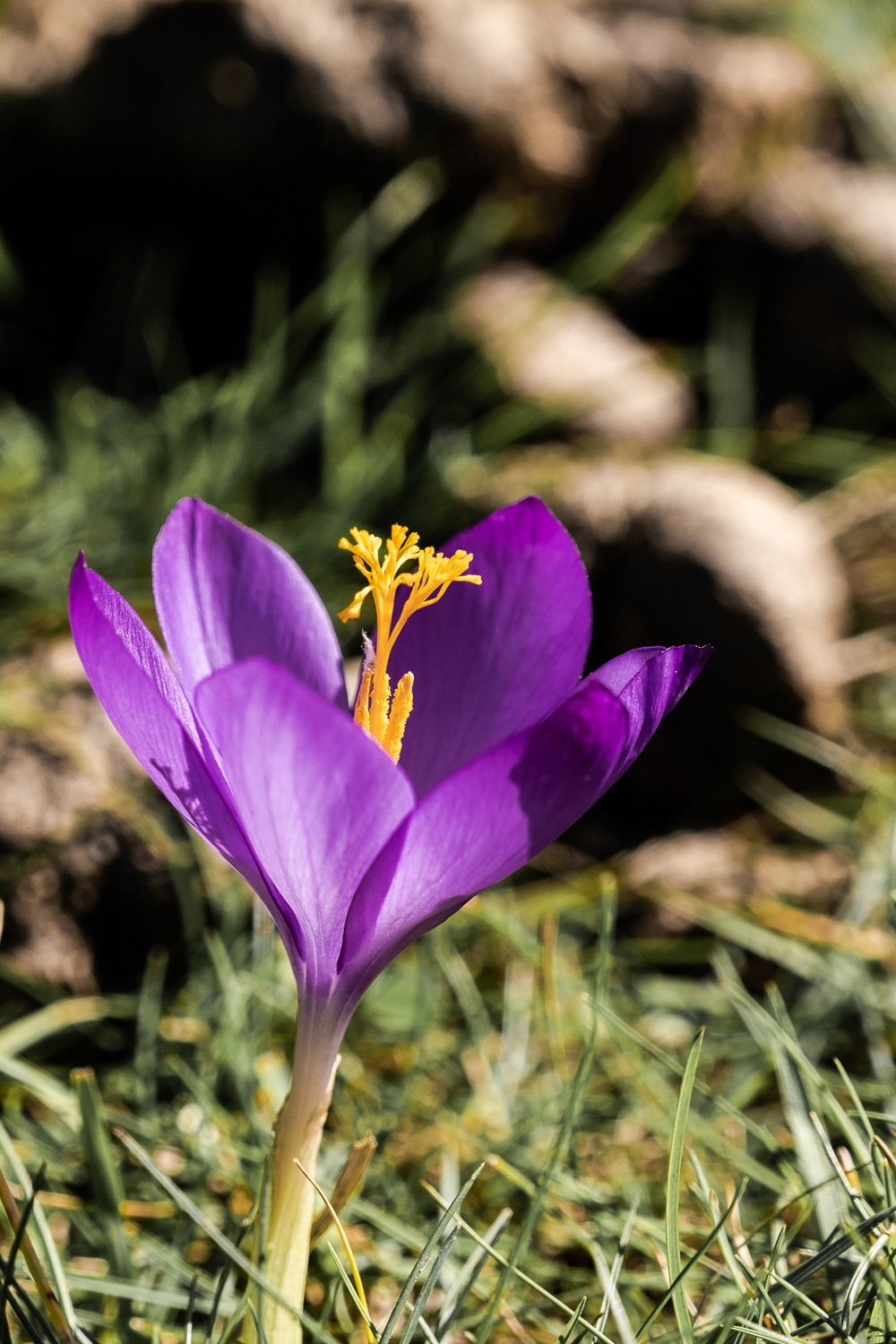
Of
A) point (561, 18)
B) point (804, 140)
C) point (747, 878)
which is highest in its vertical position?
point (561, 18)

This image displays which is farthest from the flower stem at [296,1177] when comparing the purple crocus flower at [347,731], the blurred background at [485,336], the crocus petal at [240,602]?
the blurred background at [485,336]

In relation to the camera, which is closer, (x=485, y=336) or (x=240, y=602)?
(x=240, y=602)

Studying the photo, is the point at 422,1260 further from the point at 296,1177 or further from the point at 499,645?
the point at 499,645

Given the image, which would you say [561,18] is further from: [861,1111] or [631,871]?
[861,1111]

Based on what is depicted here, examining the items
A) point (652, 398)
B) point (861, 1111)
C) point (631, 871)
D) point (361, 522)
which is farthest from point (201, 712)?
point (652, 398)

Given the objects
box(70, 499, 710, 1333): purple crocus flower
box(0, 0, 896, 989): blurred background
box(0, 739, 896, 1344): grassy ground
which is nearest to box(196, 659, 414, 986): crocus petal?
box(70, 499, 710, 1333): purple crocus flower

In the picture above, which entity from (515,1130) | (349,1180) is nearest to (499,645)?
(349,1180)
